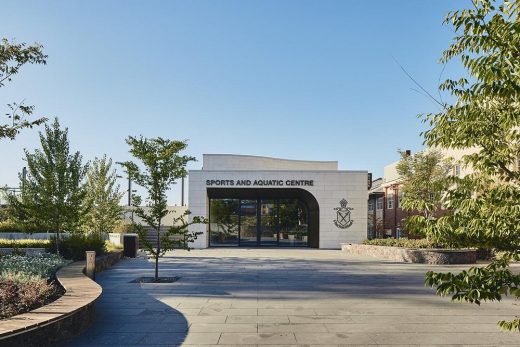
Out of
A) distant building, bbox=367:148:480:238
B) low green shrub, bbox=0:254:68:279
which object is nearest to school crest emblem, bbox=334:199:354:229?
distant building, bbox=367:148:480:238

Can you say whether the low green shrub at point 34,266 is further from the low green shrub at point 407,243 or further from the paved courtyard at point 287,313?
the low green shrub at point 407,243

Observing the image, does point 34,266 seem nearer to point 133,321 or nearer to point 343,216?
point 133,321

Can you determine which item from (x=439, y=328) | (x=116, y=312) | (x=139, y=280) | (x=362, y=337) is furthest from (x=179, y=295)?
(x=439, y=328)

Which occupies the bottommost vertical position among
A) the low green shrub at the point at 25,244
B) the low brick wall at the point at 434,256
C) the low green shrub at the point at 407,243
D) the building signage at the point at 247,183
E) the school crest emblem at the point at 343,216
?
the low brick wall at the point at 434,256

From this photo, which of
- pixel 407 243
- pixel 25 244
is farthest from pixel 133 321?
pixel 407 243

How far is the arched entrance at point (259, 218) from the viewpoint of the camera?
118 ft

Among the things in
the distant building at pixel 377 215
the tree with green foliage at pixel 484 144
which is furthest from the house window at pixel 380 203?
the tree with green foliage at pixel 484 144

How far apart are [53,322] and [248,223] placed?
96.3 feet

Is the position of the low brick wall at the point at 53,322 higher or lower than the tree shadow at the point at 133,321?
higher

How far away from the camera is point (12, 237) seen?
2680 cm

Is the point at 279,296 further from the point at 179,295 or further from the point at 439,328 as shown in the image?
the point at 439,328

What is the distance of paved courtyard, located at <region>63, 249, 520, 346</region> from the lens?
25.4ft

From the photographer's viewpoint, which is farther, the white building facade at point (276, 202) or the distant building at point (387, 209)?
the distant building at point (387, 209)

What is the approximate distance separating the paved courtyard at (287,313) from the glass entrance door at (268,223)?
2002 centimetres
